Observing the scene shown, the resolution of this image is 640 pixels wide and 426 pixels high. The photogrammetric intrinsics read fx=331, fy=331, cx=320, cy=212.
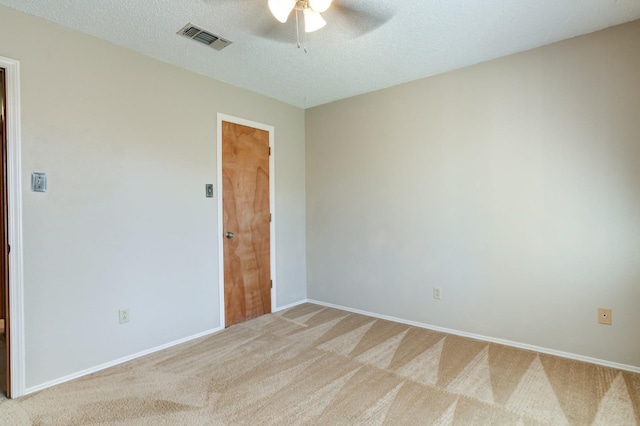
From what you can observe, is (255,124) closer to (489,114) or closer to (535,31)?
(489,114)

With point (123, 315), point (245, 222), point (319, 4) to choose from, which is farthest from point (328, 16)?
point (123, 315)

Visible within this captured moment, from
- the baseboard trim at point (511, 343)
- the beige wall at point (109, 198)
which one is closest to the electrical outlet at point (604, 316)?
the baseboard trim at point (511, 343)

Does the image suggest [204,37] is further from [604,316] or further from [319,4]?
[604,316]

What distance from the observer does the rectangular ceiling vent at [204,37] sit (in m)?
2.42

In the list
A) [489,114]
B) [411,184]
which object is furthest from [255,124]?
[489,114]

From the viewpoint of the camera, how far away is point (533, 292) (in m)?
2.79

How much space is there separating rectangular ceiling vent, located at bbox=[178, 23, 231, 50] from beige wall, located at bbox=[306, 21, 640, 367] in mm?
1704

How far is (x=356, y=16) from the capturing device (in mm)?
2273

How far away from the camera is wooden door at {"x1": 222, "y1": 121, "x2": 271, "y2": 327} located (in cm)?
349

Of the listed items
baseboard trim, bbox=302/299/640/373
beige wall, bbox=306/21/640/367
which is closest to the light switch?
beige wall, bbox=306/21/640/367

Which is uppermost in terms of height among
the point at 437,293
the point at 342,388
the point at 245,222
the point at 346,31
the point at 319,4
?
the point at 346,31

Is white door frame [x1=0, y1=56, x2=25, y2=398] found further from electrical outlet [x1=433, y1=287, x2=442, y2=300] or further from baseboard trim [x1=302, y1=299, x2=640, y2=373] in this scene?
electrical outlet [x1=433, y1=287, x2=442, y2=300]

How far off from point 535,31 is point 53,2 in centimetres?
333

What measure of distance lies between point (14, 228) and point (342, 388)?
2413mm
